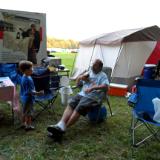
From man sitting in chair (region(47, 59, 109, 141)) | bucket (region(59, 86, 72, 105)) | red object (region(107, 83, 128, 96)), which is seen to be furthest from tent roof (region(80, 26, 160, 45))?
man sitting in chair (region(47, 59, 109, 141))

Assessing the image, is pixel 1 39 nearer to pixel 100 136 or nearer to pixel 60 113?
pixel 60 113

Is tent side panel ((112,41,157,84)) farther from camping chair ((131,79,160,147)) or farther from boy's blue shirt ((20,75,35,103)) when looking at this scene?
boy's blue shirt ((20,75,35,103))

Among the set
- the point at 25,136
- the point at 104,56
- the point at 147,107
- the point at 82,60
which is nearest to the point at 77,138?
the point at 25,136

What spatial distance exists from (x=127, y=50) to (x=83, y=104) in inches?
134

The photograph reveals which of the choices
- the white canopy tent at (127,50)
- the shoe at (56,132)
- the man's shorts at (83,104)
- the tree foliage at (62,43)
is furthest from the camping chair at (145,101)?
the tree foliage at (62,43)

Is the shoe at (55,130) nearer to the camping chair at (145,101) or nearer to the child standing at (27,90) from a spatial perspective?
the child standing at (27,90)

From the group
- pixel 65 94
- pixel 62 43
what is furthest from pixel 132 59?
pixel 62 43

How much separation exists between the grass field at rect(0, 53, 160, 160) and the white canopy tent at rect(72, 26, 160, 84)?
252cm

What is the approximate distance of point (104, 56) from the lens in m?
7.03

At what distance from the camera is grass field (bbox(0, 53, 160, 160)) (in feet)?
9.69

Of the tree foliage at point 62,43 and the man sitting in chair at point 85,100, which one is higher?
the man sitting in chair at point 85,100

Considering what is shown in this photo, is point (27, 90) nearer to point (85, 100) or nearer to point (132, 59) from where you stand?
point (85, 100)

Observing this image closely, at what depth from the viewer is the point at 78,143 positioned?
328cm

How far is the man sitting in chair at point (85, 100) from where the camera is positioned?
3.32m
